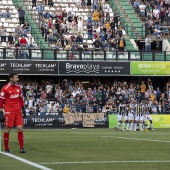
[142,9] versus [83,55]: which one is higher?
[142,9]

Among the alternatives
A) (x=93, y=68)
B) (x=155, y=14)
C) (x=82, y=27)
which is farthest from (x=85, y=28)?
(x=155, y=14)

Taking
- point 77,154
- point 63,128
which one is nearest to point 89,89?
point 63,128

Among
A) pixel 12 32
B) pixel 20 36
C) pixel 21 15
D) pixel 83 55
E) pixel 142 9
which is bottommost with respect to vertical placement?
pixel 83 55

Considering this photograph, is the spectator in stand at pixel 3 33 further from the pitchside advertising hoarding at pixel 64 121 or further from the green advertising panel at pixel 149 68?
the green advertising panel at pixel 149 68

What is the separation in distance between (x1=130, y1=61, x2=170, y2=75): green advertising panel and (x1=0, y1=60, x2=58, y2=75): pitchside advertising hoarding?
216 inches

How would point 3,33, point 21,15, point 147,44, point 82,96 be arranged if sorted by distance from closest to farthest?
point 82,96 → point 3,33 → point 21,15 → point 147,44

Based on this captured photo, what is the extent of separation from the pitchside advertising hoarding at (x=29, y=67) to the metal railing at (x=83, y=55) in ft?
1.07

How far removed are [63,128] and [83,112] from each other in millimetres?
3480

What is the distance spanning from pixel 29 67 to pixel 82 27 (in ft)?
21.0

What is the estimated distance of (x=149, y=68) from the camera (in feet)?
164

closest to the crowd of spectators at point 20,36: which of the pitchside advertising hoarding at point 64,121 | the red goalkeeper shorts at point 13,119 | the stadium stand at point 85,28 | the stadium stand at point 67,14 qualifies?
the stadium stand at point 85,28

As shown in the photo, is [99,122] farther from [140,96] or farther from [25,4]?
[25,4]

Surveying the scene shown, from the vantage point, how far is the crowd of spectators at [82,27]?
4984 cm

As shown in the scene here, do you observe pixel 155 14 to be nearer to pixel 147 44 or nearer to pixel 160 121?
pixel 147 44
